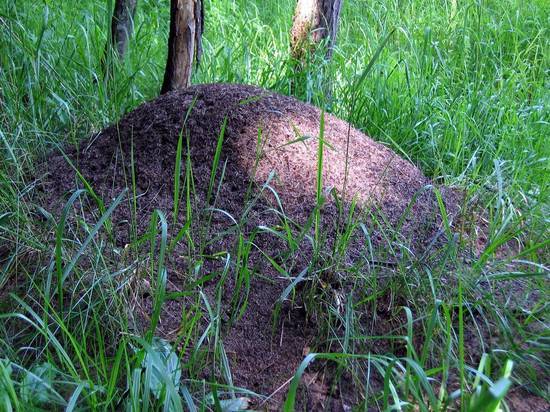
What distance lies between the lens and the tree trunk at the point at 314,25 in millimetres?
3949

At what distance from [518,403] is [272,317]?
2.63ft

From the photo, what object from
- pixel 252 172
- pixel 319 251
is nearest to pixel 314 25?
pixel 252 172

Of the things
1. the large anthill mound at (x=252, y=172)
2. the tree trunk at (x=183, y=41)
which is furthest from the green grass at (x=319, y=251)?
the tree trunk at (x=183, y=41)

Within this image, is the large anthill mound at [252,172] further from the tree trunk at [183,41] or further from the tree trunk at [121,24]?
the tree trunk at [121,24]

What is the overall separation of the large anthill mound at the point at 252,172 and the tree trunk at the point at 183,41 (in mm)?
361

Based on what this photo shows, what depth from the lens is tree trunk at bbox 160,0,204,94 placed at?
10.3 feet

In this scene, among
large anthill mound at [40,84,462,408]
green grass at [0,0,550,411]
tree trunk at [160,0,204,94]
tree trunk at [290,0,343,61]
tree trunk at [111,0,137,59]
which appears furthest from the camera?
tree trunk at [290,0,343,61]

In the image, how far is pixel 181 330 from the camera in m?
2.05

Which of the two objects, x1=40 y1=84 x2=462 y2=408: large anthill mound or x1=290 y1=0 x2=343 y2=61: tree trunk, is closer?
x1=40 y1=84 x2=462 y2=408: large anthill mound

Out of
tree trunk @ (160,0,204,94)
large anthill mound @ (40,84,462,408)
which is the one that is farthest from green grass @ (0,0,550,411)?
tree trunk @ (160,0,204,94)

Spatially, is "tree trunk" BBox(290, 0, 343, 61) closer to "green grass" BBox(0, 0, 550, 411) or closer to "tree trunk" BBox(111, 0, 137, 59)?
"green grass" BBox(0, 0, 550, 411)

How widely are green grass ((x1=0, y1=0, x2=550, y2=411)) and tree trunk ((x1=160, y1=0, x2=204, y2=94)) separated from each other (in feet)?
0.92

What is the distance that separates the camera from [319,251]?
2.27 m

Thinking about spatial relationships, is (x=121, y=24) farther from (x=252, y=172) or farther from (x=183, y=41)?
(x=252, y=172)
